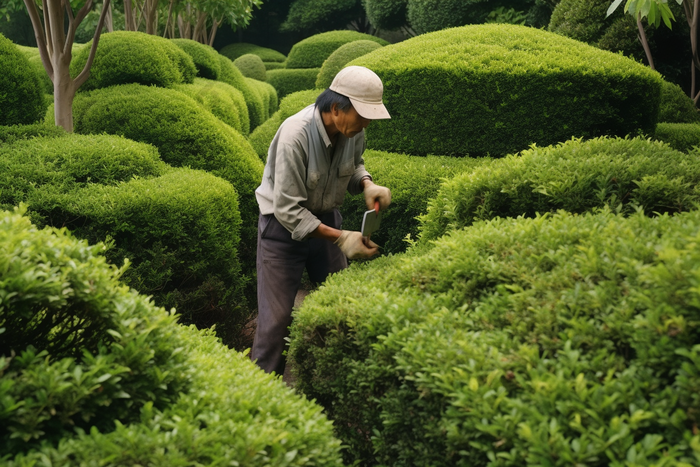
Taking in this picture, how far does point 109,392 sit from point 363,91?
2.23 meters

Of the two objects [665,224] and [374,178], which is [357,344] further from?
[374,178]

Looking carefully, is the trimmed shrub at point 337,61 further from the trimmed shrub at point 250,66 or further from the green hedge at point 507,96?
the trimmed shrub at point 250,66

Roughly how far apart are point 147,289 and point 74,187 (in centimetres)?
98

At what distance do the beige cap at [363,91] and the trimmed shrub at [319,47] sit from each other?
1967cm

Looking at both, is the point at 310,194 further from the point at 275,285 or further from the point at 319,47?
the point at 319,47

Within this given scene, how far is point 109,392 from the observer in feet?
6.05

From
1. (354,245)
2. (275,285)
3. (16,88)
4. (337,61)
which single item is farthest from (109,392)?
(337,61)

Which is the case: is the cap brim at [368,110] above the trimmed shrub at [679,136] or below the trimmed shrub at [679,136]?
above

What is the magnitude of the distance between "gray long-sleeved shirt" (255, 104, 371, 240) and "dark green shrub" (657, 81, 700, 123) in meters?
7.37

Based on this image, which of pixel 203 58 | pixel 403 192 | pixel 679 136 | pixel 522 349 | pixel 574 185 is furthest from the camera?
pixel 203 58

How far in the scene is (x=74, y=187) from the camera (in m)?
4.39

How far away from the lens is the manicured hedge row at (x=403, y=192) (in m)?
5.56

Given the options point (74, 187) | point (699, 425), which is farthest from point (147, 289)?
point (699, 425)

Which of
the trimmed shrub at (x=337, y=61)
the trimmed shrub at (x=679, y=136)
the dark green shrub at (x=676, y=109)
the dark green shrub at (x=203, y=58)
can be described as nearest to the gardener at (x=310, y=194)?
the trimmed shrub at (x=679, y=136)
